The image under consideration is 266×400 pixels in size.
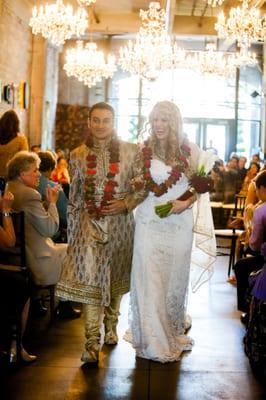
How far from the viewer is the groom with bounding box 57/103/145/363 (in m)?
4.23

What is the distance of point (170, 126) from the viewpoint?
439cm

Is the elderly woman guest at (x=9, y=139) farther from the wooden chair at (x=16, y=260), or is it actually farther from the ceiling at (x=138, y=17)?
the ceiling at (x=138, y=17)

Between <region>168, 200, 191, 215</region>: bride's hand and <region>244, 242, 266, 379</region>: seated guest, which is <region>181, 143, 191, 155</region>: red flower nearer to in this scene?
<region>168, 200, 191, 215</region>: bride's hand

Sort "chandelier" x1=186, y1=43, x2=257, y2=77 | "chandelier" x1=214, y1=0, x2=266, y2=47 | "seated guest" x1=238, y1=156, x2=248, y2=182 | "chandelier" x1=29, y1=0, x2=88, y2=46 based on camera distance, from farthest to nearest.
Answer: "seated guest" x1=238, y1=156, x2=248, y2=182, "chandelier" x1=186, y1=43, x2=257, y2=77, "chandelier" x1=29, y1=0, x2=88, y2=46, "chandelier" x1=214, y1=0, x2=266, y2=47

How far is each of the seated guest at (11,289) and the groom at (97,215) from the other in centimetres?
26

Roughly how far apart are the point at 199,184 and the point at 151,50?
895 centimetres

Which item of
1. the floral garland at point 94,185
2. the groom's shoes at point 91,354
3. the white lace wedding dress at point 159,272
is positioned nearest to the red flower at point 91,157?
the floral garland at point 94,185

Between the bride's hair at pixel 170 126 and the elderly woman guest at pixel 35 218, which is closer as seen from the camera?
the bride's hair at pixel 170 126

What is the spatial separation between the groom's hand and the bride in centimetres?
21

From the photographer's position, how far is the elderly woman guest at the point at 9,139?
7457 mm

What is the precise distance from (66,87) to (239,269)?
49.1ft

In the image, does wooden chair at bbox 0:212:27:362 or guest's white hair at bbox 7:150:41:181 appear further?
guest's white hair at bbox 7:150:41:181

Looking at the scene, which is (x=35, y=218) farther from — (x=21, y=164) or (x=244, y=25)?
Answer: (x=244, y=25)

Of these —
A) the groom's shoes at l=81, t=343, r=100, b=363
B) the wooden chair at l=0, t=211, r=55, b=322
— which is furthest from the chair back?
the groom's shoes at l=81, t=343, r=100, b=363
